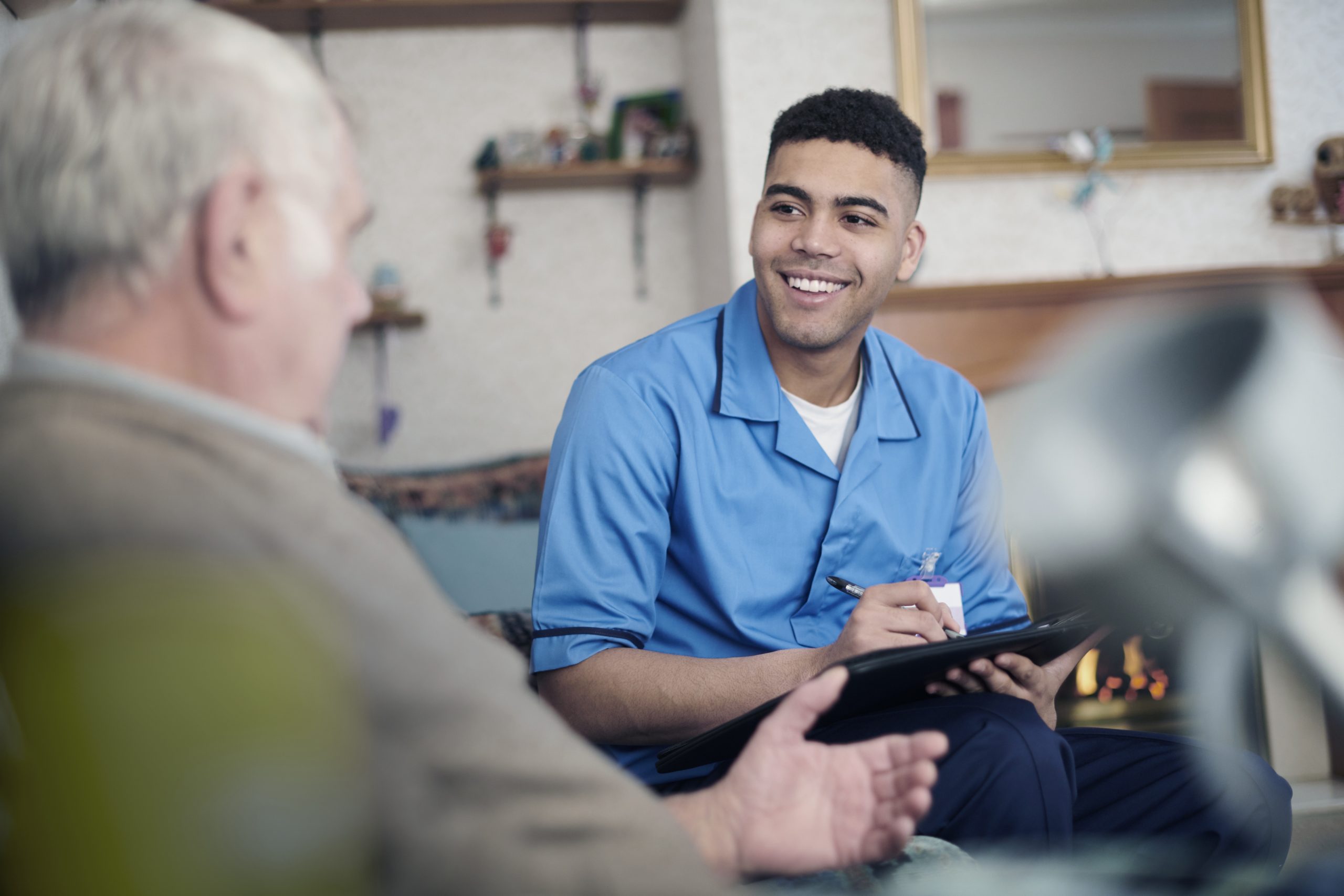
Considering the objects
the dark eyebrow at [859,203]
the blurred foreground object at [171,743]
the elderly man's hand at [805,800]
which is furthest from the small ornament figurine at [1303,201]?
the blurred foreground object at [171,743]

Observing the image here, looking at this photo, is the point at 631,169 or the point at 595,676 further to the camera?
the point at 631,169

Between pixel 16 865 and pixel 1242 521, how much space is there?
660mm

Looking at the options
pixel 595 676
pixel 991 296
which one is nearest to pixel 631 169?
pixel 991 296

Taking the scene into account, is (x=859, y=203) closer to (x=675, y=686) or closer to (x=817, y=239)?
(x=817, y=239)

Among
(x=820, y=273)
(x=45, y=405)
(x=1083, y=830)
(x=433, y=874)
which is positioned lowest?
(x=1083, y=830)

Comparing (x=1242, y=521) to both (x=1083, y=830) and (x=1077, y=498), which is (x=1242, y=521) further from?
(x=1083, y=830)

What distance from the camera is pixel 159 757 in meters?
0.36

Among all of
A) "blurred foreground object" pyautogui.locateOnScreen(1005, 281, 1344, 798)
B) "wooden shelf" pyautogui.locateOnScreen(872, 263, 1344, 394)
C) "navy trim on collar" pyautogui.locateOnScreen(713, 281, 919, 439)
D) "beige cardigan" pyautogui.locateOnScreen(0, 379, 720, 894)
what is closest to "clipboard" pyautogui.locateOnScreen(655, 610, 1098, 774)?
"blurred foreground object" pyautogui.locateOnScreen(1005, 281, 1344, 798)

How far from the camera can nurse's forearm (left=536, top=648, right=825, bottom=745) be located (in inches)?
45.2

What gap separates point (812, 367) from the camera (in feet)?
4.96

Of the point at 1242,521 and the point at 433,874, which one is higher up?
the point at 1242,521

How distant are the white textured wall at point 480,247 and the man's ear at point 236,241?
8.48 feet

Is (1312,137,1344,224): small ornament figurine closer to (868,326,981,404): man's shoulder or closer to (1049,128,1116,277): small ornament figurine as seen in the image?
(1049,128,1116,277): small ornament figurine

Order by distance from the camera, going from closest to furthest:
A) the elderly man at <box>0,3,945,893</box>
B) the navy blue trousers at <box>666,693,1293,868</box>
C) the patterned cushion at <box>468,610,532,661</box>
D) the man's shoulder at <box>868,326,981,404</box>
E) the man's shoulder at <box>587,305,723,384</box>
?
the elderly man at <box>0,3,945,893</box> → the navy blue trousers at <box>666,693,1293,868</box> → the man's shoulder at <box>587,305,723,384</box> → the man's shoulder at <box>868,326,981,404</box> → the patterned cushion at <box>468,610,532,661</box>
